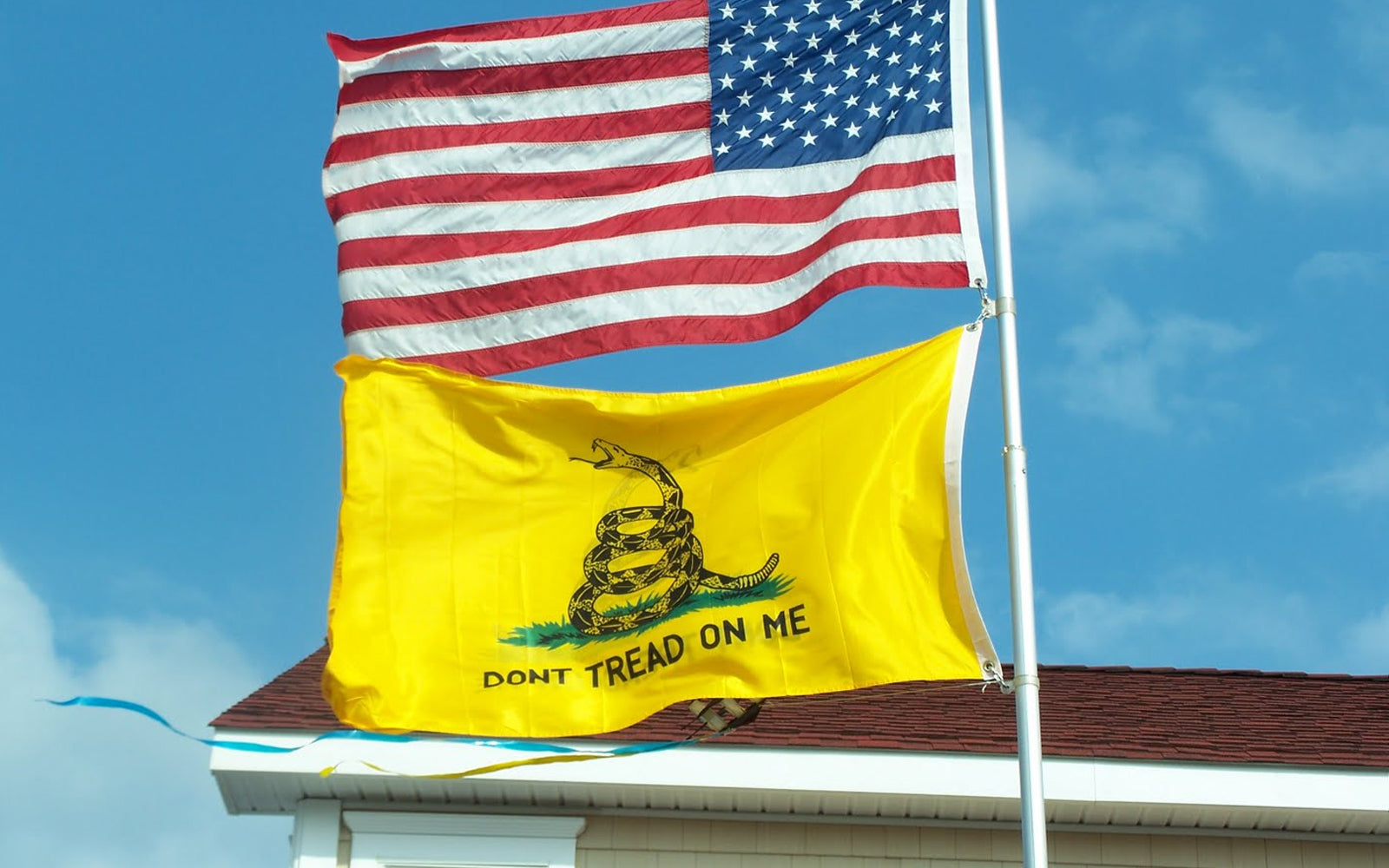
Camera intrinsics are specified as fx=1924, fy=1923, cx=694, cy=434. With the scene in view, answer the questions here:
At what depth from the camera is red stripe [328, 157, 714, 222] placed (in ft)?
29.6

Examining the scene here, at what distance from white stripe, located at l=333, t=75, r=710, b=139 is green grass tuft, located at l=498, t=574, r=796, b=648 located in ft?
8.37

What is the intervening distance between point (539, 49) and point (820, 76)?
1507 mm

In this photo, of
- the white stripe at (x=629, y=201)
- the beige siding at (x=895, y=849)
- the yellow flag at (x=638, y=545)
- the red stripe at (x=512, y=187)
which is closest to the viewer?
the yellow flag at (x=638, y=545)

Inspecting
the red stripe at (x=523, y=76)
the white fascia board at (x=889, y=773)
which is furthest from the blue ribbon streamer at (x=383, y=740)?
the red stripe at (x=523, y=76)

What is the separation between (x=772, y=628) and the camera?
25.0ft

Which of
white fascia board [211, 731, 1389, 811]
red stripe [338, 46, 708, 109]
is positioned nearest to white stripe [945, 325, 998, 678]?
red stripe [338, 46, 708, 109]

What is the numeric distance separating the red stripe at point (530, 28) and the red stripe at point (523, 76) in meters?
0.16

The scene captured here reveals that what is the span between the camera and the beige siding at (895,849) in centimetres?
999

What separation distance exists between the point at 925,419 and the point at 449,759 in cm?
350

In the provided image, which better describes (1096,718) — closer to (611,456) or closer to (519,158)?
(611,456)

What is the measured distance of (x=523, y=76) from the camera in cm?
948

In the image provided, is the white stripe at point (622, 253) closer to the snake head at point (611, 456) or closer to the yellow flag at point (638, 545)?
the yellow flag at point (638, 545)

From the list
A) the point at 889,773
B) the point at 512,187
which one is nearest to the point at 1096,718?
the point at 889,773

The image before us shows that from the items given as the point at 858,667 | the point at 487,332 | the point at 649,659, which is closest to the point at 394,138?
the point at 487,332
